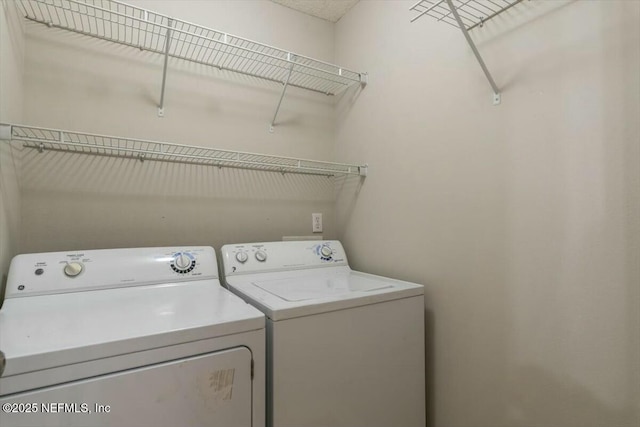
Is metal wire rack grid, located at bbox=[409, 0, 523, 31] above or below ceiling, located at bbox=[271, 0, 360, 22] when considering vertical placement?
below

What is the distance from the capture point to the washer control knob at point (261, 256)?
1542mm

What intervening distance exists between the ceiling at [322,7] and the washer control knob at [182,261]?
1615 millimetres

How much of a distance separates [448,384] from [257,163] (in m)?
1.44

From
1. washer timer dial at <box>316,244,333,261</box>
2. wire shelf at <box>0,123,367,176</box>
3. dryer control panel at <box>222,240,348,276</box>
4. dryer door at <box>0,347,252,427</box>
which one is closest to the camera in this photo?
dryer door at <box>0,347,252,427</box>

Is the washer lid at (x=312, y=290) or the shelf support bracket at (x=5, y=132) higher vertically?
the shelf support bracket at (x=5, y=132)

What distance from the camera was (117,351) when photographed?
0.73 m

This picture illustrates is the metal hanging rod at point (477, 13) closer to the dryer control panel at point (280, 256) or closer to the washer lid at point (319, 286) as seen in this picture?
the washer lid at point (319, 286)

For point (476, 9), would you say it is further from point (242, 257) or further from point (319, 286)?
point (242, 257)

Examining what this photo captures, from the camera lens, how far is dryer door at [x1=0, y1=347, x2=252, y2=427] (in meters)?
0.66

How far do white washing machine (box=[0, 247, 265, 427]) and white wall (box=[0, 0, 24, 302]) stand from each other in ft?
0.44

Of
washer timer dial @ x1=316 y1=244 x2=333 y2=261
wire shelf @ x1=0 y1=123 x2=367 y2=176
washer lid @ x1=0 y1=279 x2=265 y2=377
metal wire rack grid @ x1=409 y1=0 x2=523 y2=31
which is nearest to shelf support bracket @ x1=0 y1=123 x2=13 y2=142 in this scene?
wire shelf @ x1=0 y1=123 x2=367 y2=176

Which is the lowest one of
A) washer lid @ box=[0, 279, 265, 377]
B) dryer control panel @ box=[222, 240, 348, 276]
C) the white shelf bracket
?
washer lid @ box=[0, 279, 265, 377]

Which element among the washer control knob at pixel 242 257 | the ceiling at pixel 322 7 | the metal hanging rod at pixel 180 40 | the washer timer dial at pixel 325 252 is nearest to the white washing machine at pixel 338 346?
the washer control knob at pixel 242 257

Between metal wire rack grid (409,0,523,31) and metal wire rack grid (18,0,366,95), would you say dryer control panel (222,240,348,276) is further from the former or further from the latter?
metal wire rack grid (409,0,523,31)
